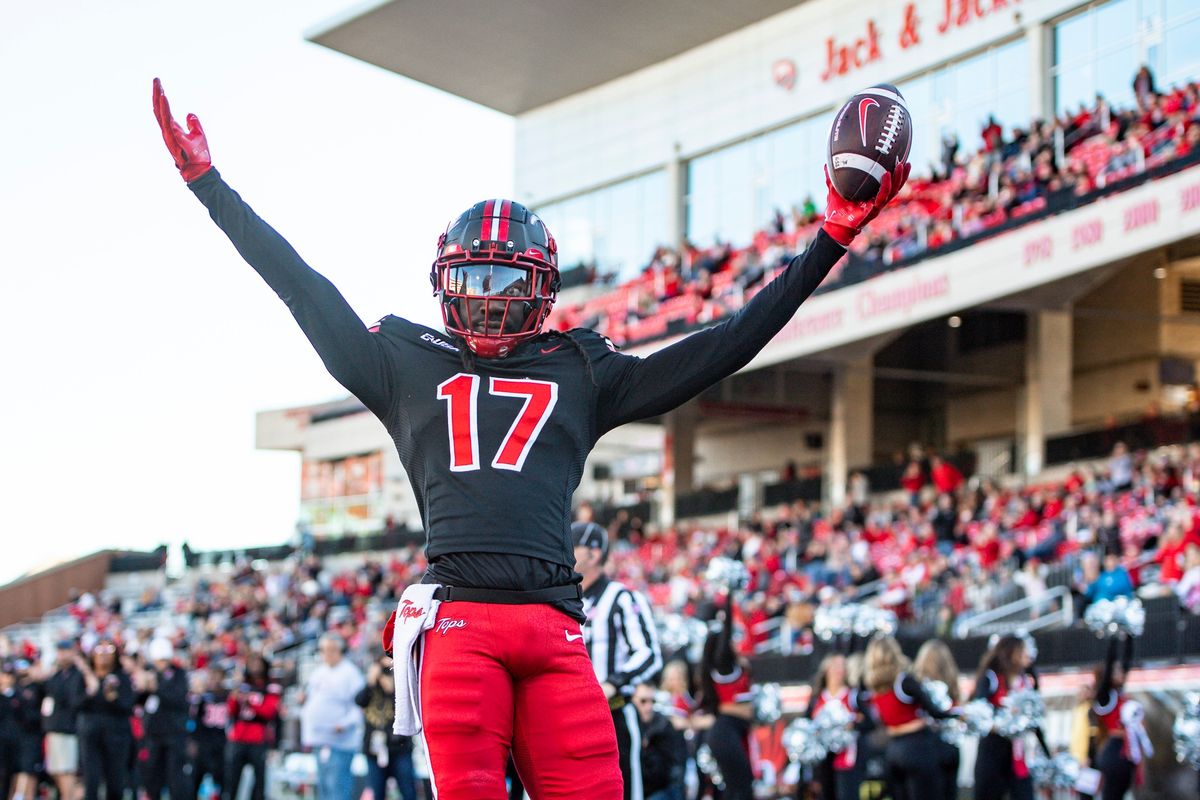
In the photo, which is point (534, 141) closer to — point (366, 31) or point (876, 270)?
point (366, 31)

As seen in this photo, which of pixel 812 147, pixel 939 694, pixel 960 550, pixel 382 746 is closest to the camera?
pixel 939 694

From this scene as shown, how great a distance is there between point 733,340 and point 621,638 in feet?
15.9

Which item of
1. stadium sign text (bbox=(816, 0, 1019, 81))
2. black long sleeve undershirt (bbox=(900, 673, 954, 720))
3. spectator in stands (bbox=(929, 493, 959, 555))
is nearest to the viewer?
black long sleeve undershirt (bbox=(900, 673, 954, 720))

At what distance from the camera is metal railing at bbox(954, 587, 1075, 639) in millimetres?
17594

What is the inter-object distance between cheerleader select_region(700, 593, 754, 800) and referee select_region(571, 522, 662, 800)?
110 inches

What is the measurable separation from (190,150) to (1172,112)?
69.7 ft

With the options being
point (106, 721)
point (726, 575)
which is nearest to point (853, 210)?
point (726, 575)

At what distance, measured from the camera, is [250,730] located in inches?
668

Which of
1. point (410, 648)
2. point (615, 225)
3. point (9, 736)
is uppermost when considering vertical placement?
point (615, 225)

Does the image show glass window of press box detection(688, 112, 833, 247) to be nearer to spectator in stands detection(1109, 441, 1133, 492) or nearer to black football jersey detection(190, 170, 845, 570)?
spectator in stands detection(1109, 441, 1133, 492)

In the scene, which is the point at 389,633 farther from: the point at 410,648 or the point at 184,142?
the point at 184,142

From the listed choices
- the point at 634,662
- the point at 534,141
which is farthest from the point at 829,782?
the point at 534,141

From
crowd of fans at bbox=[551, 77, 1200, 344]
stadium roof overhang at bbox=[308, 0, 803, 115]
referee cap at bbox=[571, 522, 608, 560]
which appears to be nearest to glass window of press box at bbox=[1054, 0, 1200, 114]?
crowd of fans at bbox=[551, 77, 1200, 344]

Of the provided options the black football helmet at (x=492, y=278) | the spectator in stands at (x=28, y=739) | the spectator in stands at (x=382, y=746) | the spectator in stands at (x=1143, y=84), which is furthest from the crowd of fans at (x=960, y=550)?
the black football helmet at (x=492, y=278)
